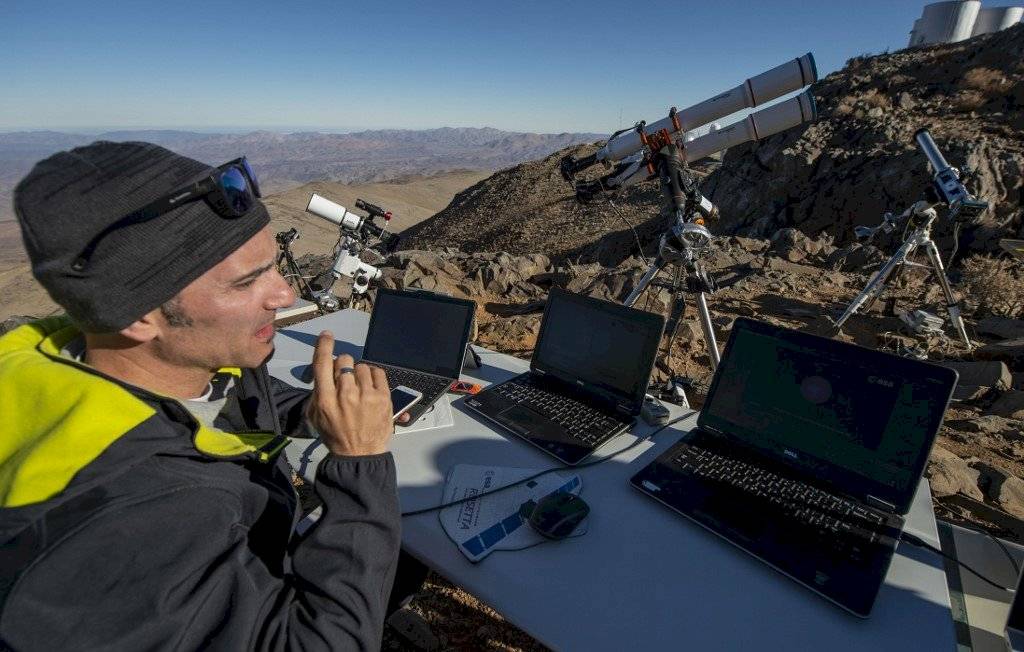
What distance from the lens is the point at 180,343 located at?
138 cm

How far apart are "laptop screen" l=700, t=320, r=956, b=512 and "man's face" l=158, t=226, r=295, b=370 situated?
1770 mm

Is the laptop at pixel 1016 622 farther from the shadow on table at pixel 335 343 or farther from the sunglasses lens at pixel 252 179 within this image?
the shadow on table at pixel 335 343

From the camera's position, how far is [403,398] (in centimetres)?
229

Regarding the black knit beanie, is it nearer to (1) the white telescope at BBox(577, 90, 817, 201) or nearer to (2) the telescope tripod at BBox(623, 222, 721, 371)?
(2) the telescope tripod at BBox(623, 222, 721, 371)

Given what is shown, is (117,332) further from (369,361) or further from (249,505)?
(369,361)

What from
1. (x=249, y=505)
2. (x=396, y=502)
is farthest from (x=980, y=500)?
(x=249, y=505)

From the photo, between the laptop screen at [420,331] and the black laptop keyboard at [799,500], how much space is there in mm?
1300

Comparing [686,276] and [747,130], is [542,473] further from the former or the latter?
[747,130]

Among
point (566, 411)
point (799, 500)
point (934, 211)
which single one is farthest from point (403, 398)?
point (934, 211)

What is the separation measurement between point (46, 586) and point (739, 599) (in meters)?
1.64

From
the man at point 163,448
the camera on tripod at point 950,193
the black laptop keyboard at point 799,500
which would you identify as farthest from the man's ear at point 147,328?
the camera on tripod at point 950,193

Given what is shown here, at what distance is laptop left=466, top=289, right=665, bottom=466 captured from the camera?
7.04ft

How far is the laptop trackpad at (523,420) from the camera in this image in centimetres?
219

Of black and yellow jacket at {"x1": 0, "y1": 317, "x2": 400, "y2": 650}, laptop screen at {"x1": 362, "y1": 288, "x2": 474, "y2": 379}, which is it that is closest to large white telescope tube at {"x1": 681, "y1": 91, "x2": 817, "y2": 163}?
laptop screen at {"x1": 362, "y1": 288, "x2": 474, "y2": 379}
